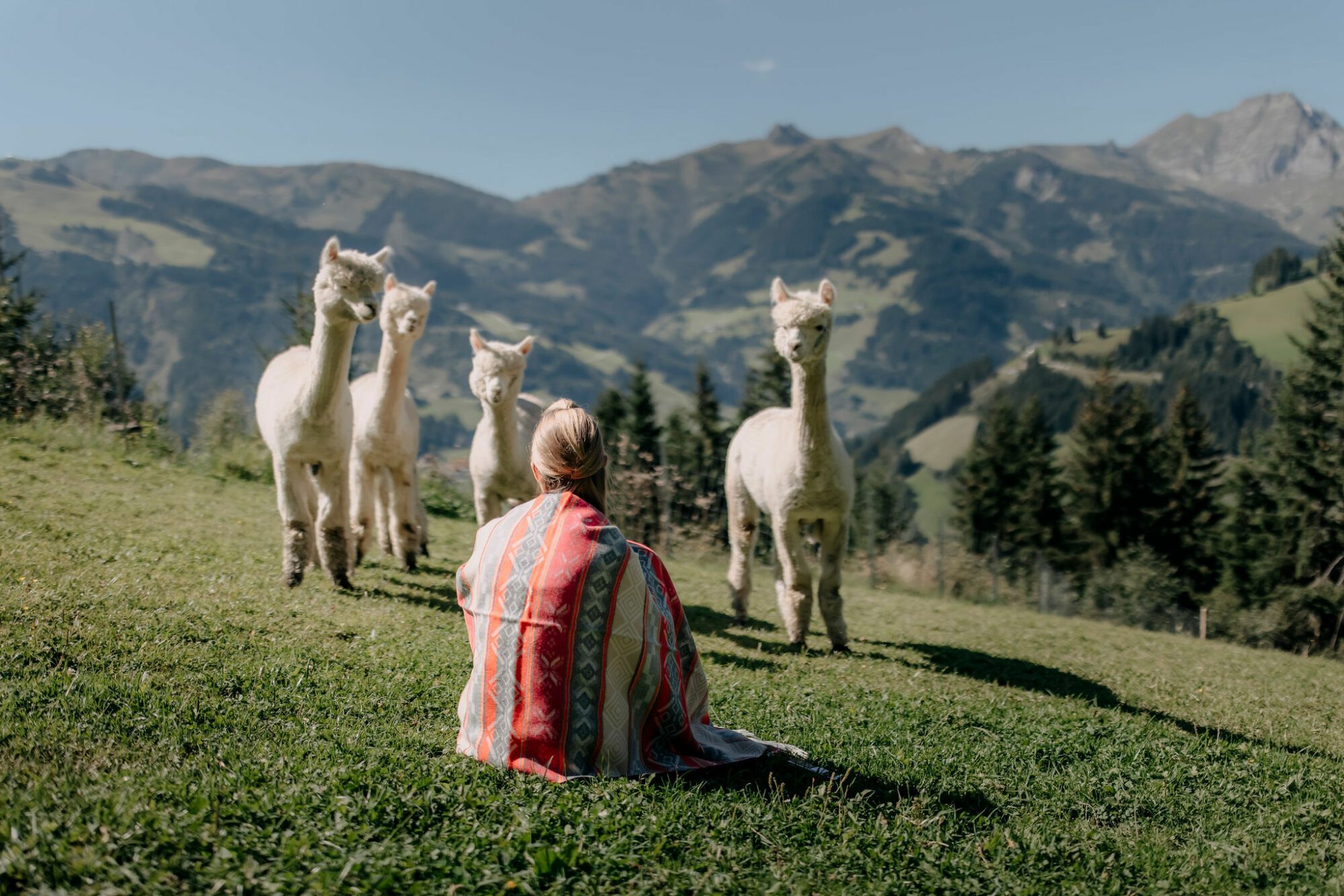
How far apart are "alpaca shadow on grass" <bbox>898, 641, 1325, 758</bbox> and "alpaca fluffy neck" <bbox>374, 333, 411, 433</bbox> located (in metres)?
6.70

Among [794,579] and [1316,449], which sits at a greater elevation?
[1316,449]

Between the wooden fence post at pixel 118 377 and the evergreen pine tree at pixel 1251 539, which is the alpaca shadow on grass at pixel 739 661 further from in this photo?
the evergreen pine tree at pixel 1251 539

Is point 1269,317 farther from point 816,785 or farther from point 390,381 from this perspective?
point 816,785

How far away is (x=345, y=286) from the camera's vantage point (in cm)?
937

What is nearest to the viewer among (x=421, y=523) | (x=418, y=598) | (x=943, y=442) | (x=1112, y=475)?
(x=418, y=598)

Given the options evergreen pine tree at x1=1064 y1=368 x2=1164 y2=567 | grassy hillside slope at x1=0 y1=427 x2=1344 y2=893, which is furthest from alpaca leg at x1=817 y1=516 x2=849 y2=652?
evergreen pine tree at x1=1064 y1=368 x2=1164 y2=567

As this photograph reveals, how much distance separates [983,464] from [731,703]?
56.9 meters

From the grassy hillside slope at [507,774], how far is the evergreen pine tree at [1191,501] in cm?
4455

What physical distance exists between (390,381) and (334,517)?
2.11 metres

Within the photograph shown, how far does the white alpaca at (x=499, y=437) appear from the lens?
10.5 m

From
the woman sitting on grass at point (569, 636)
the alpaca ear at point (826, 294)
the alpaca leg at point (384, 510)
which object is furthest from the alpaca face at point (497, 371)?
the woman sitting on grass at point (569, 636)

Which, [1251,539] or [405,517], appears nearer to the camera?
[405,517]

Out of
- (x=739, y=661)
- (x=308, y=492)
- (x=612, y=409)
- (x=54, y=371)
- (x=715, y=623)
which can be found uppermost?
(x=612, y=409)

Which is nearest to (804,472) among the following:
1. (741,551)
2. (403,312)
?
(741,551)
